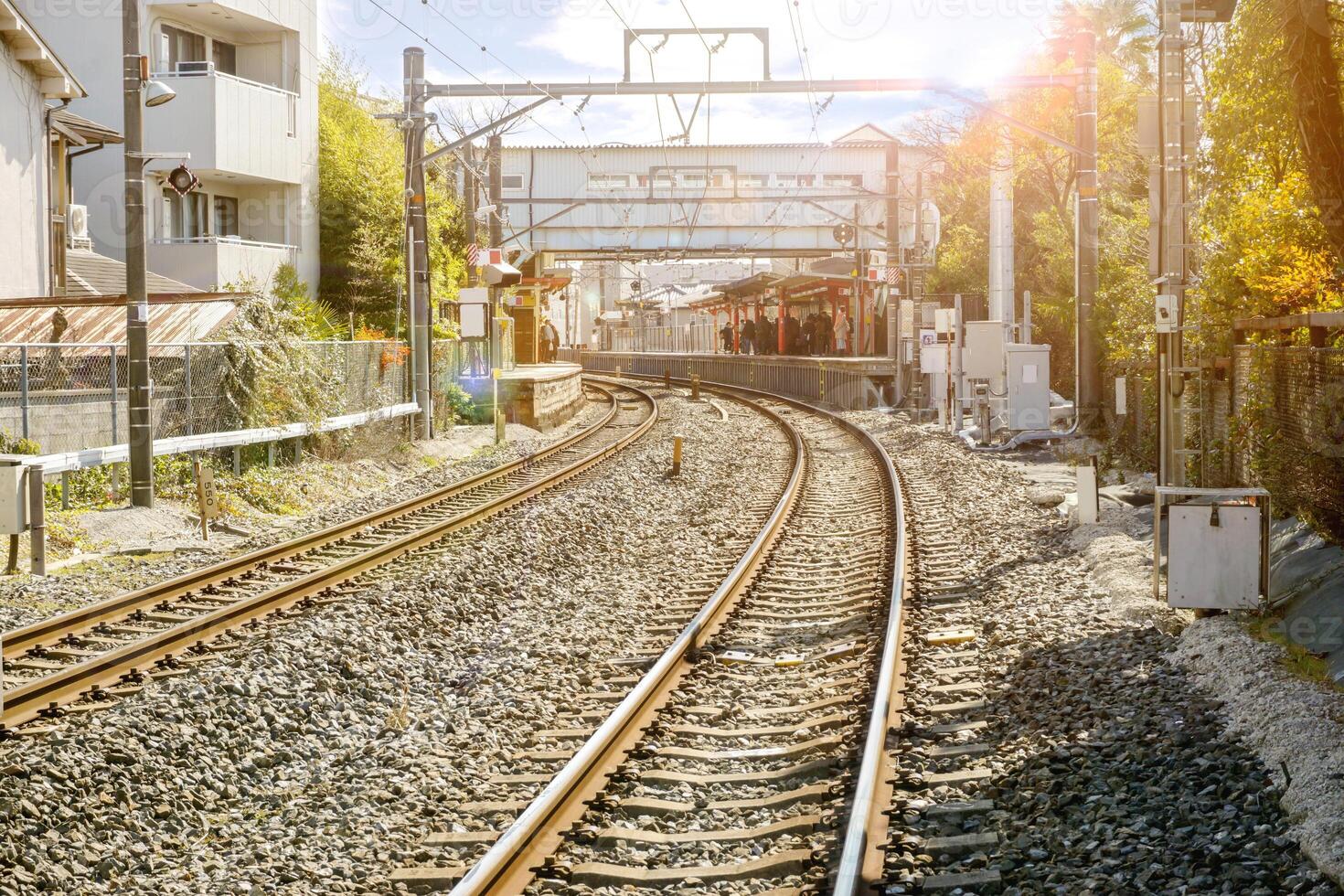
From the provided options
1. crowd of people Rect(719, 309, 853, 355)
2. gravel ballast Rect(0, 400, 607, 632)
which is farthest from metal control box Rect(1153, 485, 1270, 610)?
crowd of people Rect(719, 309, 853, 355)

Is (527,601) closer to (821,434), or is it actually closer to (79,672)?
(79,672)

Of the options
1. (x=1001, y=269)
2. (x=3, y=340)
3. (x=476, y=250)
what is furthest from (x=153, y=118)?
(x=1001, y=269)

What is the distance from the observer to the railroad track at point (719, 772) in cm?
→ 541

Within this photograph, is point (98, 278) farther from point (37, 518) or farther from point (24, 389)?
point (37, 518)

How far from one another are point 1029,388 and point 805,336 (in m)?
34.0

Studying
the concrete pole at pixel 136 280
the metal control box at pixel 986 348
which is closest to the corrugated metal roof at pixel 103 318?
the concrete pole at pixel 136 280

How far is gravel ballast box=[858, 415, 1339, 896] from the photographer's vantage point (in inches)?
207

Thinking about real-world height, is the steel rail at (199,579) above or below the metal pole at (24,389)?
below

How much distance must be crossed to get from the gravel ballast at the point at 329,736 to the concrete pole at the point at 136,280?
4.27m

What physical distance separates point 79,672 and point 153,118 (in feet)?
71.8

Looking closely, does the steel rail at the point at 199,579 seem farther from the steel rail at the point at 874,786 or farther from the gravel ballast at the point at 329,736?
the steel rail at the point at 874,786

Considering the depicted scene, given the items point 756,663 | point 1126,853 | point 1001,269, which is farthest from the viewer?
point 1001,269

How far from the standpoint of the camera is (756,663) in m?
8.90

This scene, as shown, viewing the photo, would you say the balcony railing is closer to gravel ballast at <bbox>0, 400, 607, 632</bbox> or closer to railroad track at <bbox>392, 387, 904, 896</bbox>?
gravel ballast at <bbox>0, 400, 607, 632</bbox>
